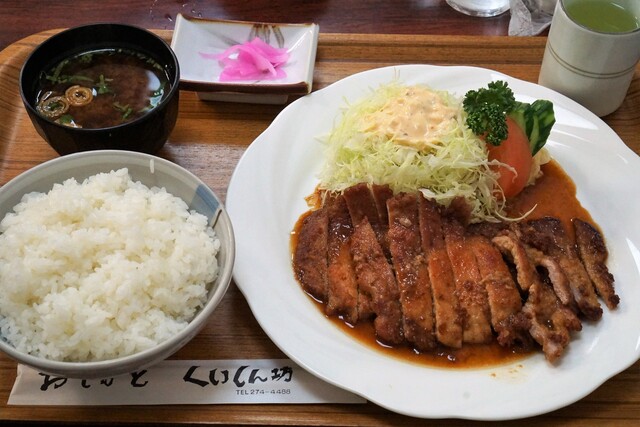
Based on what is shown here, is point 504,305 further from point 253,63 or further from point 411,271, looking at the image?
point 253,63

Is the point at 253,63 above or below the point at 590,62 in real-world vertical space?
below

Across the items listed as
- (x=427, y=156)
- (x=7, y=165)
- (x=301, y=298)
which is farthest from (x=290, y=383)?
(x=7, y=165)

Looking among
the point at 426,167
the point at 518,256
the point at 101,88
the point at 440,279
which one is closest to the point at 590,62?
the point at 426,167

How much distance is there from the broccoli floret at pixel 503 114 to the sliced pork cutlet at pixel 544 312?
63 centimetres

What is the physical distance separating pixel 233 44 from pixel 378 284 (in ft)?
6.10

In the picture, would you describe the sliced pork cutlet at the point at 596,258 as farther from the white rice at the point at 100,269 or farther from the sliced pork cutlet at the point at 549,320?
the white rice at the point at 100,269

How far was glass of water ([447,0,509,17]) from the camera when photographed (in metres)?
4.29

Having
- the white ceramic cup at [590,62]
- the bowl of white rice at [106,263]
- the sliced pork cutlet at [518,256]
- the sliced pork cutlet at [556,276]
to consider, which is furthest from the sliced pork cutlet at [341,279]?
the white ceramic cup at [590,62]

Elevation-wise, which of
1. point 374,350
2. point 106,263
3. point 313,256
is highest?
point 106,263

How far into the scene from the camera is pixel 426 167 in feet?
10.2

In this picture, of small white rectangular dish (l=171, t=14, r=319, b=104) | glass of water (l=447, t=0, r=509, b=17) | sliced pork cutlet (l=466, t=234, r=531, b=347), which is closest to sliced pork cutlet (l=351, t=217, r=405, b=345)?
sliced pork cutlet (l=466, t=234, r=531, b=347)

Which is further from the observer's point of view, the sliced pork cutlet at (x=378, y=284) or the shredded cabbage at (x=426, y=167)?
the shredded cabbage at (x=426, y=167)

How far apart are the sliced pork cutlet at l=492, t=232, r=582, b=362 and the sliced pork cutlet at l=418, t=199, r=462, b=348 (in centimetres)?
28

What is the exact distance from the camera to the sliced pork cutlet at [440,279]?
8.33 ft
